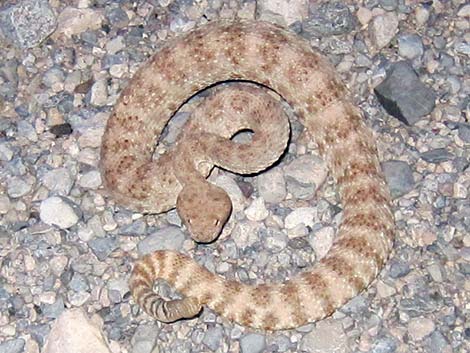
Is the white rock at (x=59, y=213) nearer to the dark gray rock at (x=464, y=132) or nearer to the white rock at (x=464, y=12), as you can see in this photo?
the dark gray rock at (x=464, y=132)

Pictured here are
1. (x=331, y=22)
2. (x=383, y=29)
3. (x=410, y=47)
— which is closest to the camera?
(x=410, y=47)

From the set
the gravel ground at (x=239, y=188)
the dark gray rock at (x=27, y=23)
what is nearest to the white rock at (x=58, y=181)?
the gravel ground at (x=239, y=188)

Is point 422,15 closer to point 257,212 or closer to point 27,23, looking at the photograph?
→ point 257,212

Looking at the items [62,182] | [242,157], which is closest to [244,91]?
[242,157]

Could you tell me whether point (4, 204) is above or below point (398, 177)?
below

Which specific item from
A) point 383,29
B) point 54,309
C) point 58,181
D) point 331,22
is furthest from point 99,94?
point 383,29

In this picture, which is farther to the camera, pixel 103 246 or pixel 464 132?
pixel 464 132

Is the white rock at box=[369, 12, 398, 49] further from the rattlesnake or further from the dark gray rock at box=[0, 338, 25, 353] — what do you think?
the dark gray rock at box=[0, 338, 25, 353]

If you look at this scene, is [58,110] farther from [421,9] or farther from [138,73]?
[421,9]
